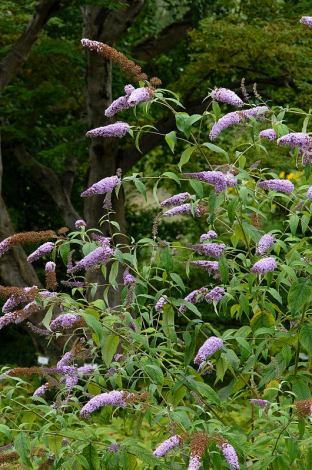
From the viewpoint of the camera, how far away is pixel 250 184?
2.72 m

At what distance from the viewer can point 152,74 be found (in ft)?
31.8

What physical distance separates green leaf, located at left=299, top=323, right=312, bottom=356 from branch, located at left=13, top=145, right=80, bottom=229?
6277 millimetres

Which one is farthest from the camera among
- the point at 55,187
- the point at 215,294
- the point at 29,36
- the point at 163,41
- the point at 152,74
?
the point at 152,74

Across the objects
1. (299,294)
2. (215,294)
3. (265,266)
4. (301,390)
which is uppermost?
(265,266)

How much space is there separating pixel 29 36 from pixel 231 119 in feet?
16.2

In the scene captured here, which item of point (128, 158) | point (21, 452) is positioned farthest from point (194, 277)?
point (21, 452)

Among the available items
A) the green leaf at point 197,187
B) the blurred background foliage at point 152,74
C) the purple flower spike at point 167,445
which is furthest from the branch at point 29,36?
the purple flower spike at point 167,445

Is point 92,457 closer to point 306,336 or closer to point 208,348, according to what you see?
point 208,348

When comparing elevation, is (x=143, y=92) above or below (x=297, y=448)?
above

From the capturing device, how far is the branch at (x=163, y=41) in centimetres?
892

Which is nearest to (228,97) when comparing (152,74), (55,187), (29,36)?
(29,36)

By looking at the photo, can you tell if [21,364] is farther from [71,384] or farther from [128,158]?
[71,384]

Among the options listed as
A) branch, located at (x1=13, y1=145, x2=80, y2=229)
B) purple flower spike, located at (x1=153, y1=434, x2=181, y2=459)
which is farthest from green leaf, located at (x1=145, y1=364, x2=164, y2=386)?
branch, located at (x1=13, y1=145, x2=80, y2=229)

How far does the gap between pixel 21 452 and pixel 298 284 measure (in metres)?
1.06
